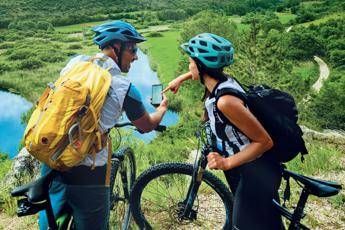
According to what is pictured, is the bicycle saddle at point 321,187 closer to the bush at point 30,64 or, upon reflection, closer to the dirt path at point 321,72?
the dirt path at point 321,72

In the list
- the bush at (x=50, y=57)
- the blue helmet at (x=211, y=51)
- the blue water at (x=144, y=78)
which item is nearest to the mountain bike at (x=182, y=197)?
the blue helmet at (x=211, y=51)

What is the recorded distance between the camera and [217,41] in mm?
3842

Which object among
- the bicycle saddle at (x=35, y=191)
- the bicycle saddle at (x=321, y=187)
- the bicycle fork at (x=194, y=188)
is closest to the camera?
the bicycle saddle at (x=35, y=191)

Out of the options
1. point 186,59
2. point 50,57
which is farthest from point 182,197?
point 50,57

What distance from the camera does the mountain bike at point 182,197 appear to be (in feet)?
14.9

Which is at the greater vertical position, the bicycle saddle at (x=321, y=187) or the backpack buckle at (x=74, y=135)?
the backpack buckle at (x=74, y=135)

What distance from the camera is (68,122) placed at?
322cm

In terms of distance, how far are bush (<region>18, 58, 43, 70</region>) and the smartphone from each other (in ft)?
247

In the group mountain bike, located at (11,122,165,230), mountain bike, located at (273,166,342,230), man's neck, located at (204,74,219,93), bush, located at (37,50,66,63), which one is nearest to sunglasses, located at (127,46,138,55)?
man's neck, located at (204,74,219,93)

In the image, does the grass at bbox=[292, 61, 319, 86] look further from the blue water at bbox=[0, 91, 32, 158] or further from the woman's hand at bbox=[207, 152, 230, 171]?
the woman's hand at bbox=[207, 152, 230, 171]

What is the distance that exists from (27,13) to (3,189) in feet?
442

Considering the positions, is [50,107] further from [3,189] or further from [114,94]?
[3,189]

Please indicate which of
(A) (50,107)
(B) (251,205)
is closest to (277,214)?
(B) (251,205)

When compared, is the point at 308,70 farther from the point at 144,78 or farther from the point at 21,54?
the point at 21,54
